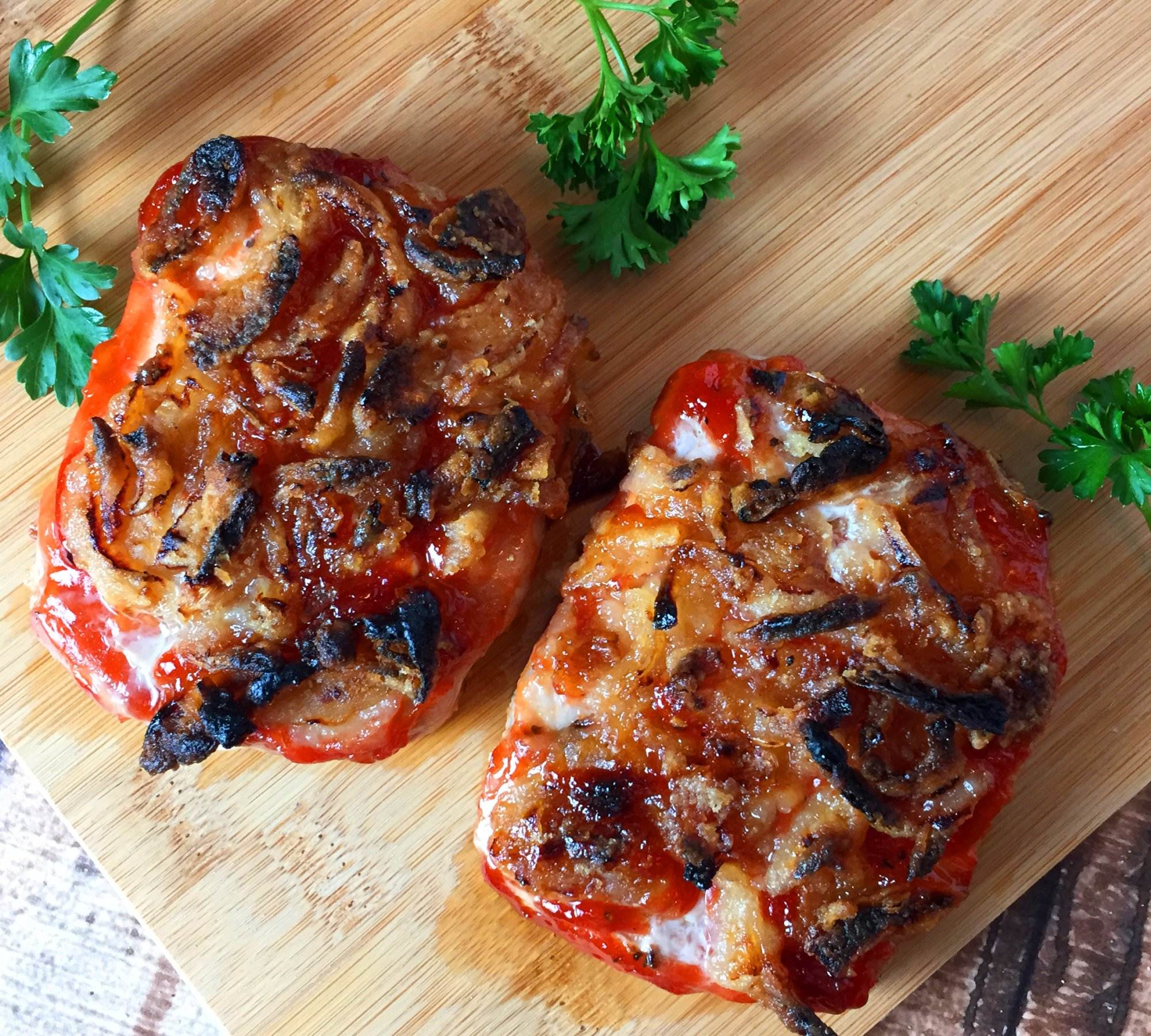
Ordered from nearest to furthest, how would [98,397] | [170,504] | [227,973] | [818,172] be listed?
[170,504] < [98,397] < [227,973] < [818,172]

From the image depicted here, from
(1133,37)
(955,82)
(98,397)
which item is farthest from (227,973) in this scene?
(1133,37)

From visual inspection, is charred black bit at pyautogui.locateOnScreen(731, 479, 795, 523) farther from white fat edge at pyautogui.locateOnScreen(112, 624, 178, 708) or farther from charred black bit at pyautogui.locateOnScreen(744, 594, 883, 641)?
white fat edge at pyautogui.locateOnScreen(112, 624, 178, 708)

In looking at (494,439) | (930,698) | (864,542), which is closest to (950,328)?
(864,542)

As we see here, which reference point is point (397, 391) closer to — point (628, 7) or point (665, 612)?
point (665, 612)

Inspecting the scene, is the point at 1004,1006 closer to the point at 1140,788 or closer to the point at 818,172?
the point at 1140,788

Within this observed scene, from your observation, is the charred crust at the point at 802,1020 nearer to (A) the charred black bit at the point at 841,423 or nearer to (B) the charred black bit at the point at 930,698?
(B) the charred black bit at the point at 930,698
